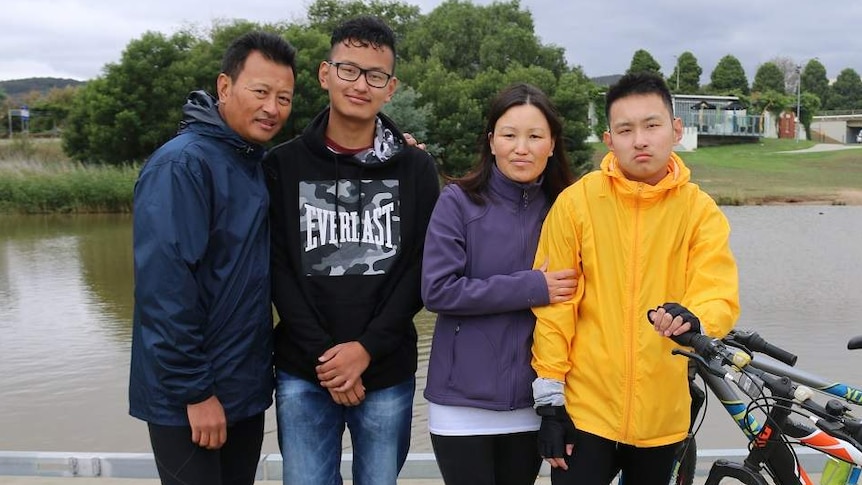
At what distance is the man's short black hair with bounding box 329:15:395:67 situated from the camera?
245 cm

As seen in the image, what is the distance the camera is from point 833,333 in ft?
26.2

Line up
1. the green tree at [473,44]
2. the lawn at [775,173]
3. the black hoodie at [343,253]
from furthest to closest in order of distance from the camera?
1. the green tree at [473,44]
2. the lawn at [775,173]
3. the black hoodie at [343,253]

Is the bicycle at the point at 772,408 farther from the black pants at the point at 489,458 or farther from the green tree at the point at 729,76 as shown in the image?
the green tree at the point at 729,76

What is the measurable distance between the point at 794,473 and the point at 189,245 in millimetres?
1802

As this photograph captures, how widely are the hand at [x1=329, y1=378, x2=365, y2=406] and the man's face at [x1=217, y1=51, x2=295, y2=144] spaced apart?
0.83 m

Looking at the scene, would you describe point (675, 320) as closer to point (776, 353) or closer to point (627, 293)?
point (627, 293)

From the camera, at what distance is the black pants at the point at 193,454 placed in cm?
221

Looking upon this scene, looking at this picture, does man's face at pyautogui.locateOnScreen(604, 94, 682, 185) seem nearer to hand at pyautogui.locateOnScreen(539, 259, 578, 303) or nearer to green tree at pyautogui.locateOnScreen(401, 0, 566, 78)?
hand at pyautogui.locateOnScreen(539, 259, 578, 303)

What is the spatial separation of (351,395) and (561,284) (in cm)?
76

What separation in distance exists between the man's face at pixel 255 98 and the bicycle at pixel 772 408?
1.40m

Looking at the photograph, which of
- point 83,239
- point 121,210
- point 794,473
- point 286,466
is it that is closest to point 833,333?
point 794,473

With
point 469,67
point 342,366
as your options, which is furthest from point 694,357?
point 469,67

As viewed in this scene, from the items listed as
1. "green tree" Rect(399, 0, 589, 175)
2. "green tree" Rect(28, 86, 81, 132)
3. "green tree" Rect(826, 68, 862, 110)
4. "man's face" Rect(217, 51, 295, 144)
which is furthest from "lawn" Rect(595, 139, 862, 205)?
"green tree" Rect(826, 68, 862, 110)

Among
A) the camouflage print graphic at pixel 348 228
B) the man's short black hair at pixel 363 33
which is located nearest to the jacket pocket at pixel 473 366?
the camouflage print graphic at pixel 348 228
